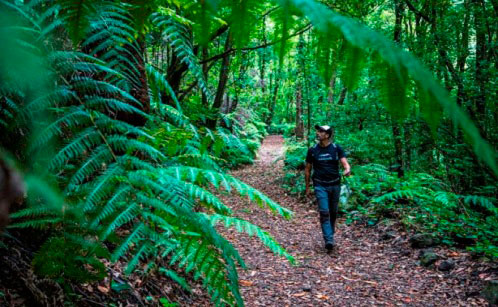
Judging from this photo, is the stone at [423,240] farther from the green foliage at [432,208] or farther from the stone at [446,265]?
the stone at [446,265]

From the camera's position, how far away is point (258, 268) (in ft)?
15.1

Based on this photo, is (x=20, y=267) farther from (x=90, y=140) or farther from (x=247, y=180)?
(x=247, y=180)

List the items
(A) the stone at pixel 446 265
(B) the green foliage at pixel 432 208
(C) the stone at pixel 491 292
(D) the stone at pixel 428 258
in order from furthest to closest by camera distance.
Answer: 1. (B) the green foliage at pixel 432 208
2. (D) the stone at pixel 428 258
3. (A) the stone at pixel 446 265
4. (C) the stone at pixel 491 292

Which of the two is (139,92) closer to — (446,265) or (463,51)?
(446,265)

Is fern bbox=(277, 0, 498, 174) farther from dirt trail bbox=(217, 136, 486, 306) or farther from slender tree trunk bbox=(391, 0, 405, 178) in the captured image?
slender tree trunk bbox=(391, 0, 405, 178)

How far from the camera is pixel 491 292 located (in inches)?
137

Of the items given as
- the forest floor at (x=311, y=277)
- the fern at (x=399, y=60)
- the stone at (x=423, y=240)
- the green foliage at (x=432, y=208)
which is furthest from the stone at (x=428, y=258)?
the fern at (x=399, y=60)

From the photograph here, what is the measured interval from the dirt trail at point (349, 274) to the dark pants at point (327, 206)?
0.33m

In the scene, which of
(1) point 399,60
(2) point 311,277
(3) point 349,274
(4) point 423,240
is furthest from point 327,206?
(1) point 399,60

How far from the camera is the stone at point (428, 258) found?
4539mm

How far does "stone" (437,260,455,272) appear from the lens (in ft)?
14.0

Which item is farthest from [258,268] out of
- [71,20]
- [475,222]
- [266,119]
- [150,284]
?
[266,119]

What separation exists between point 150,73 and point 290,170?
845cm

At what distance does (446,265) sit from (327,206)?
173cm
